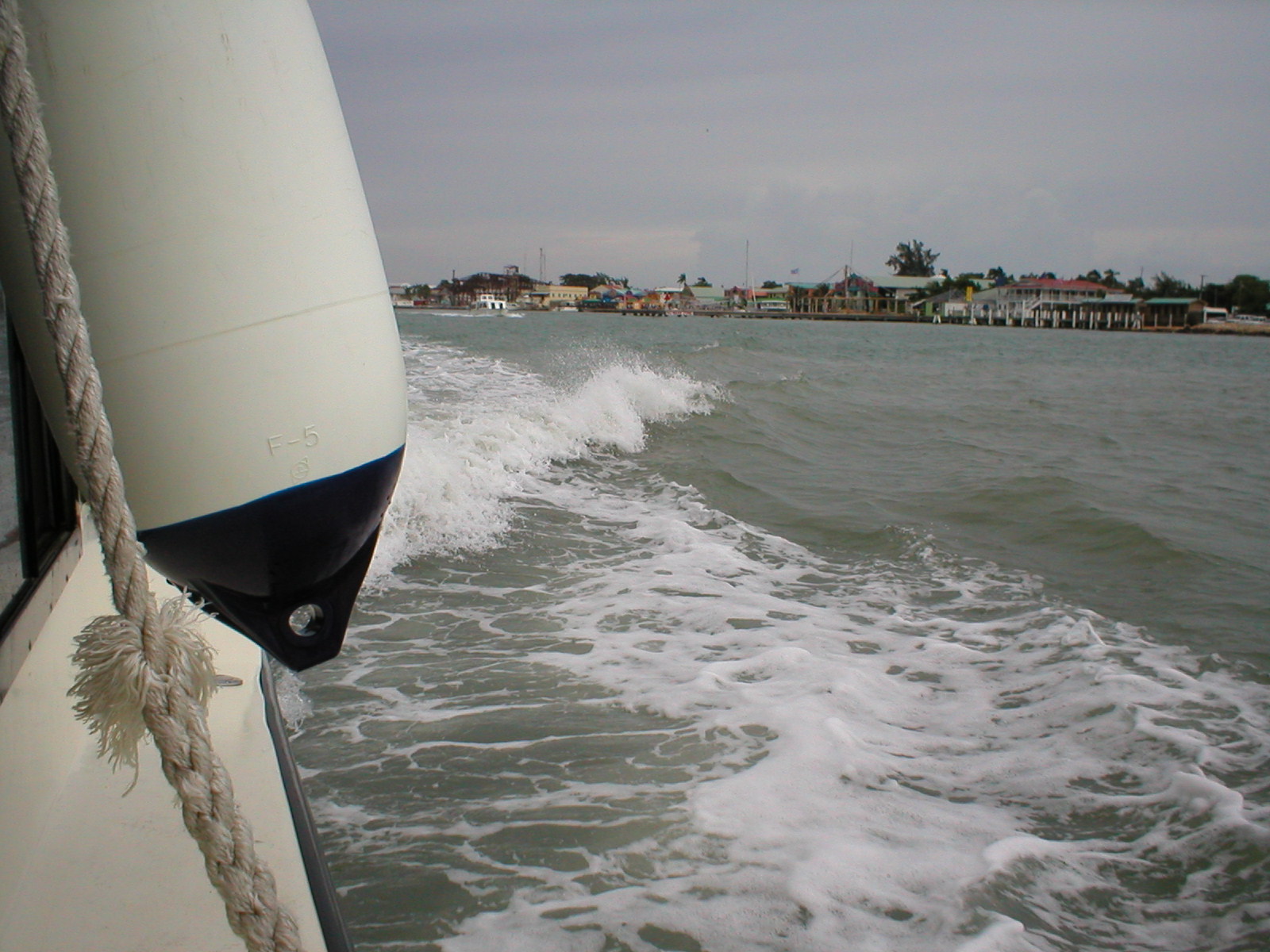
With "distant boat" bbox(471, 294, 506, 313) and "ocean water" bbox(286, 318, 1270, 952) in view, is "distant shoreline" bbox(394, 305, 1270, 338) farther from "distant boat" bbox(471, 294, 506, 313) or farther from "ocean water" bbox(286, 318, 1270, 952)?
"ocean water" bbox(286, 318, 1270, 952)

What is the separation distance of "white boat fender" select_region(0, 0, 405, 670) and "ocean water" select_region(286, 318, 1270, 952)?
1504mm

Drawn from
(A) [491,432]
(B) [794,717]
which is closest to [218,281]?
(B) [794,717]

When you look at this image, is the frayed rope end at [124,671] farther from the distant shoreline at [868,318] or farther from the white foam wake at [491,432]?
the distant shoreline at [868,318]

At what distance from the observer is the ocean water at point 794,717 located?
2660mm

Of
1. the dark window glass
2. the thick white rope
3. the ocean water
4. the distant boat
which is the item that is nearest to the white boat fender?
the thick white rope

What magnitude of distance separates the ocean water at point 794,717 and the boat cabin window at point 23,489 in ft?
4.18

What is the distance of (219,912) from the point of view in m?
1.76

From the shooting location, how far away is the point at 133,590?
40.8 inches

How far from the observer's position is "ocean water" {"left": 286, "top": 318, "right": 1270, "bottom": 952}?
8.73 ft

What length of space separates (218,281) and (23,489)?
119cm

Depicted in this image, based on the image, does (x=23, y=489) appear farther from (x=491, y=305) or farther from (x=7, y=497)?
(x=491, y=305)

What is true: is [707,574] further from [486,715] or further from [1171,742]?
[1171,742]

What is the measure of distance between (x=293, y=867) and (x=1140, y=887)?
8.44 feet

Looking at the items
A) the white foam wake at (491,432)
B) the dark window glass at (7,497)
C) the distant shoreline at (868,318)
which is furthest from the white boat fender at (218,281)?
the distant shoreline at (868,318)
